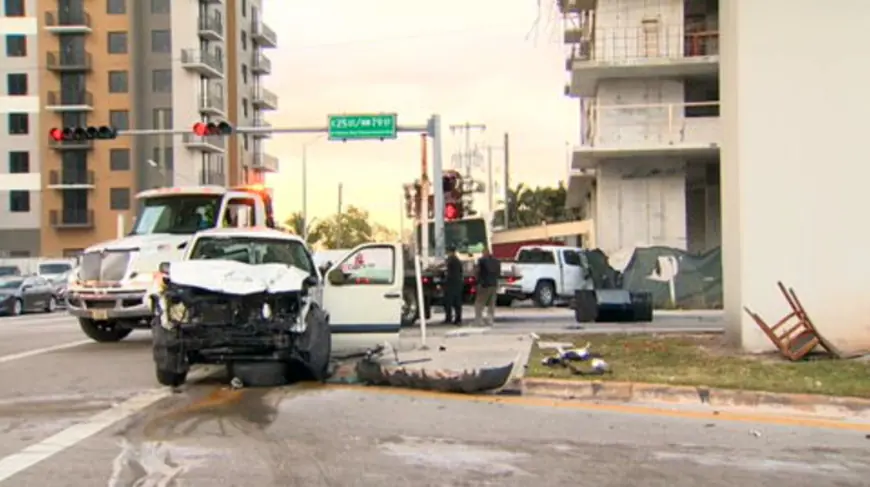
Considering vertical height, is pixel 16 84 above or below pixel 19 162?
above

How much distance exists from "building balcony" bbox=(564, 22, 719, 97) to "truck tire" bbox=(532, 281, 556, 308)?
709 centimetres

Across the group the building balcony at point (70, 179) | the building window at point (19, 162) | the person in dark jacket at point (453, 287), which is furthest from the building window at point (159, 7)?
the person in dark jacket at point (453, 287)

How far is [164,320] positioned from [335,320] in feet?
9.34

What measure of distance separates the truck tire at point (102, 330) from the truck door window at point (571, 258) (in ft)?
48.7

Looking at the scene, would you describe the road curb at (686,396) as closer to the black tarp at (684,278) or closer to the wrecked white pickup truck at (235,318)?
the wrecked white pickup truck at (235,318)

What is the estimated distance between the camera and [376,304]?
12961 mm

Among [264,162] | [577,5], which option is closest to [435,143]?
[577,5]

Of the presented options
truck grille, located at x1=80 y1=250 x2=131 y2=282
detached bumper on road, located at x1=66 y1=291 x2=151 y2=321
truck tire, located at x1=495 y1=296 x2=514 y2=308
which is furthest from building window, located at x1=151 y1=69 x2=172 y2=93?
detached bumper on road, located at x1=66 y1=291 x2=151 y2=321

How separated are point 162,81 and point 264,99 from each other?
1871cm

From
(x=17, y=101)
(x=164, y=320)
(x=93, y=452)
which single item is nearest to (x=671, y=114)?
(x=164, y=320)

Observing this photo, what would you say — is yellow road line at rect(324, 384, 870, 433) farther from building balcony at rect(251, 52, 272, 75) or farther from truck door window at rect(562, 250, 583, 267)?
building balcony at rect(251, 52, 272, 75)

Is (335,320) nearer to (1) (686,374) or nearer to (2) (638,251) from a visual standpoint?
(1) (686,374)

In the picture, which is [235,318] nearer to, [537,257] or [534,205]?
[537,257]

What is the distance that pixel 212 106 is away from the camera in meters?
75.2
